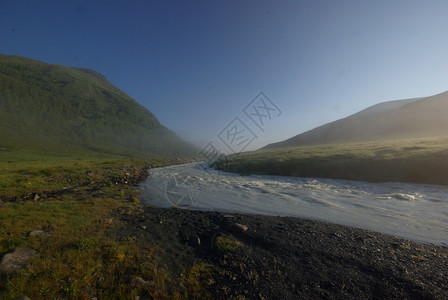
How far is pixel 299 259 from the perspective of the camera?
837cm

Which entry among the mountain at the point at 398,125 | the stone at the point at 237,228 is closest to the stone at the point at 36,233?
the stone at the point at 237,228

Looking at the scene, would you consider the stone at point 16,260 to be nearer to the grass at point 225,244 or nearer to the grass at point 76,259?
the grass at point 76,259

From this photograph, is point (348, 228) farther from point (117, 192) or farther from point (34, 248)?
point (117, 192)

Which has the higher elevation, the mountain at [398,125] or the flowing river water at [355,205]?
the mountain at [398,125]

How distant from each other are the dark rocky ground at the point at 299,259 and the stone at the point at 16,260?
134 inches

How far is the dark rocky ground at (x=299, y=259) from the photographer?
258 inches

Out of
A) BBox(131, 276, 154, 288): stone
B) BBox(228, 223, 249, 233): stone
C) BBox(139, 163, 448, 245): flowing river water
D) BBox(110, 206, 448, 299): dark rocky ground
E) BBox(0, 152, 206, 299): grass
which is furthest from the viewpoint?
BBox(139, 163, 448, 245): flowing river water

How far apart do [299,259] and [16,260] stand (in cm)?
1082

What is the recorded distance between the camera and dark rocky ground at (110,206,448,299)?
6551 millimetres

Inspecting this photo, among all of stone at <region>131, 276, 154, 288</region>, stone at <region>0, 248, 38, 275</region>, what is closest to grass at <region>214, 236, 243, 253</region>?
stone at <region>131, 276, 154, 288</region>

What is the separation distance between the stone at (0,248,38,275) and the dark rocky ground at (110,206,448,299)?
11.2 ft

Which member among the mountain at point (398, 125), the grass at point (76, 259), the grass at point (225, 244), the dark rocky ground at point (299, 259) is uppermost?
the mountain at point (398, 125)

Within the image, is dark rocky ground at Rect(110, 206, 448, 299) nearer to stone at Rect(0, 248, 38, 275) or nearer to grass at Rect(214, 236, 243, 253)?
grass at Rect(214, 236, 243, 253)

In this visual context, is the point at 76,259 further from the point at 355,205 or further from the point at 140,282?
the point at 355,205
